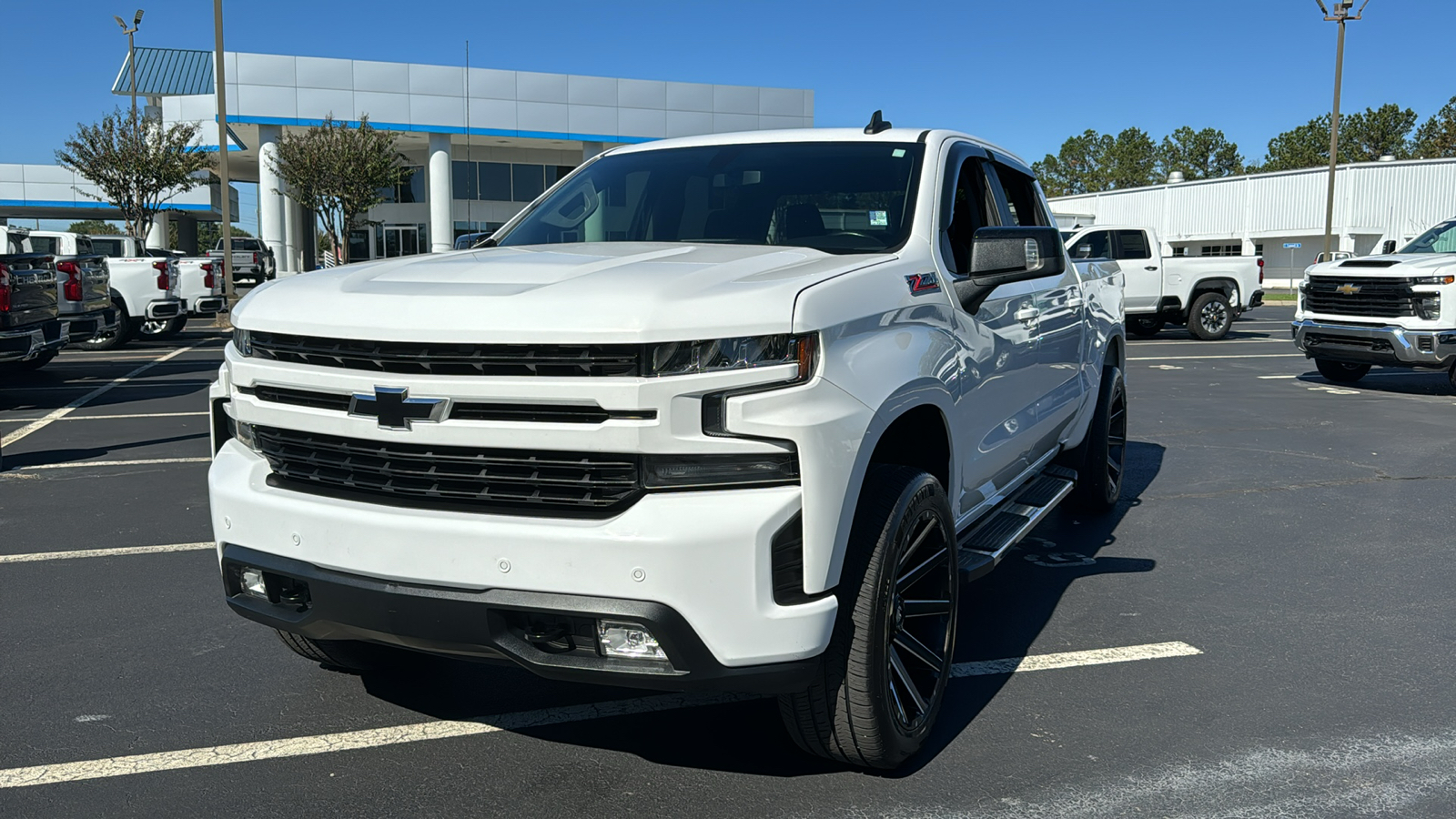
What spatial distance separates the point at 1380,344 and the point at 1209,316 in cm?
910

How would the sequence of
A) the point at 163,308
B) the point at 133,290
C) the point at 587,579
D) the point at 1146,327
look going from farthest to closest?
1. the point at 1146,327
2. the point at 163,308
3. the point at 133,290
4. the point at 587,579

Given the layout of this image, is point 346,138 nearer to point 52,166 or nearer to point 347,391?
point 52,166

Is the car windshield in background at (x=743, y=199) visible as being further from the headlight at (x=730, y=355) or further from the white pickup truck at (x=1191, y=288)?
the white pickup truck at (x=1191, y=288)

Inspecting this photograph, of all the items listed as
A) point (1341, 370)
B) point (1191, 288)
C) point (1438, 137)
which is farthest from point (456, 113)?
point (1438, 137)

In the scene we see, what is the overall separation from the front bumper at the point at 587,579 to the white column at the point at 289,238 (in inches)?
1365

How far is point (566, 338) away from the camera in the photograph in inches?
106

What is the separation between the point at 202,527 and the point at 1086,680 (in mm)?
4695

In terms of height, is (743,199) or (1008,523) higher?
(743,199)

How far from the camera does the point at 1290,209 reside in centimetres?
5203

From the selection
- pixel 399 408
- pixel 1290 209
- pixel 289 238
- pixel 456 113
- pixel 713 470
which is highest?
pixel 456 113

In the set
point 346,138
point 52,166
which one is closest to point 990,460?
point 346,138

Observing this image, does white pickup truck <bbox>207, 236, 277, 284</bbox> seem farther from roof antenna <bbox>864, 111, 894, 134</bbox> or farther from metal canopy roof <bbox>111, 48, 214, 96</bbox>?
roof antenna <bbox>864, 111, 894, 134</bbox>

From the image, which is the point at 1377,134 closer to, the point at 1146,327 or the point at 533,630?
the point at 1146,327

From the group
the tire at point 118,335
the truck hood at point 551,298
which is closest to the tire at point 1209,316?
the tire at point 118,335
